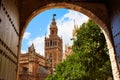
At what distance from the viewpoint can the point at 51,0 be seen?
5.98m

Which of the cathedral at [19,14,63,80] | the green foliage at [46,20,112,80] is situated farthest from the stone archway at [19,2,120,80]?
the cathedral at [19,14,63,80]

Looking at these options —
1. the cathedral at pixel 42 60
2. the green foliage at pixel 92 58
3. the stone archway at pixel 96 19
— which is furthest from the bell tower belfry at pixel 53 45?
the stone archway at pixel 96 19

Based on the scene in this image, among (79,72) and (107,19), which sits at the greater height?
(107,19)

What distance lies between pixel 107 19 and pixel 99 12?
1.20 feet

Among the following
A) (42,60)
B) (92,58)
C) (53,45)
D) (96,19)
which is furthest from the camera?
(53,45)

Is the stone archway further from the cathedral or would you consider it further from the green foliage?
the cathedral

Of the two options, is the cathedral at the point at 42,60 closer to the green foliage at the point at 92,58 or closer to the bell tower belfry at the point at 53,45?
the bell tower belfry at the point at 53,45

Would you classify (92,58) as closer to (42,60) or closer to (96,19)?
(96,19)

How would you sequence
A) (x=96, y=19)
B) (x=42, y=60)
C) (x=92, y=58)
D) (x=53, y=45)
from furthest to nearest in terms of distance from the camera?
(x=53, y=45)
(x=42, y=60)
(x=92, y=58)
(x=96, y=19)

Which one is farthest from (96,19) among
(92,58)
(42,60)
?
(42,60)

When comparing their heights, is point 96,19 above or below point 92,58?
above

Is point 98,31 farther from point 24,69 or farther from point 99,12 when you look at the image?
point 24,69

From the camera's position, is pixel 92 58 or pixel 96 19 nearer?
pixel 96 19

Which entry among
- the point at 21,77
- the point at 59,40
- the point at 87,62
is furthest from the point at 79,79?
the point at 59,40
